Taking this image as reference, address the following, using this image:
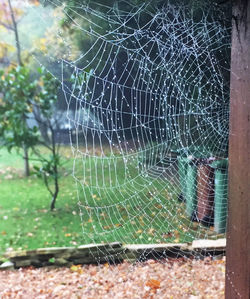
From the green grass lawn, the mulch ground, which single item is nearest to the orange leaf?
the mulch ground

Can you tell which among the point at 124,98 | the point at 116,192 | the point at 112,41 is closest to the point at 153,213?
the point at 116,192

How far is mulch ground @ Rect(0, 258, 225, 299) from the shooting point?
3.96ft

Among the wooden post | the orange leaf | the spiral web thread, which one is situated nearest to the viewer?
the wooden post

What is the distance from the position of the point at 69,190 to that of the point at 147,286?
0.53m

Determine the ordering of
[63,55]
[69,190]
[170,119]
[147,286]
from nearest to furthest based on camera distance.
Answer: [63,55]
[170,119]
[147,286]
[69,190]

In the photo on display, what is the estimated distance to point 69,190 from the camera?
4.88 feet

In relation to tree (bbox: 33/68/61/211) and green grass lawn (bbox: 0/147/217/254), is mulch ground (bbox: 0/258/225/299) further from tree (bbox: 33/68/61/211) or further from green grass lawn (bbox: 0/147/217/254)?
tree (bbox: 33/68/61/211)

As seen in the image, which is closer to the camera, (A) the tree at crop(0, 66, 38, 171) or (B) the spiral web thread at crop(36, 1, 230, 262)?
(B) the spiral web thread at crop(36, 1, 230, 262)

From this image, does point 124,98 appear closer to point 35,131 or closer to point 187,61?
point 187,61

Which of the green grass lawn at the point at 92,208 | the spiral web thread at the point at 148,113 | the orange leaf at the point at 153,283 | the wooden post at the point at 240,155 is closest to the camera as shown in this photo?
the wooden post at the point at 240,155

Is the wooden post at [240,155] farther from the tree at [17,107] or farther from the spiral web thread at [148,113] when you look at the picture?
the tree at [17,107]

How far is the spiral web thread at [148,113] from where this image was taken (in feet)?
2.78

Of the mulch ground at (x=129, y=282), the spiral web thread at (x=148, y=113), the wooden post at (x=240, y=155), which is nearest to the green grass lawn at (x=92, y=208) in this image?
the spiral web thread at (x=148, y=113)

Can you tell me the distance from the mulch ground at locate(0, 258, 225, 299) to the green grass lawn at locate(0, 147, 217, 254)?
0.11 meters
